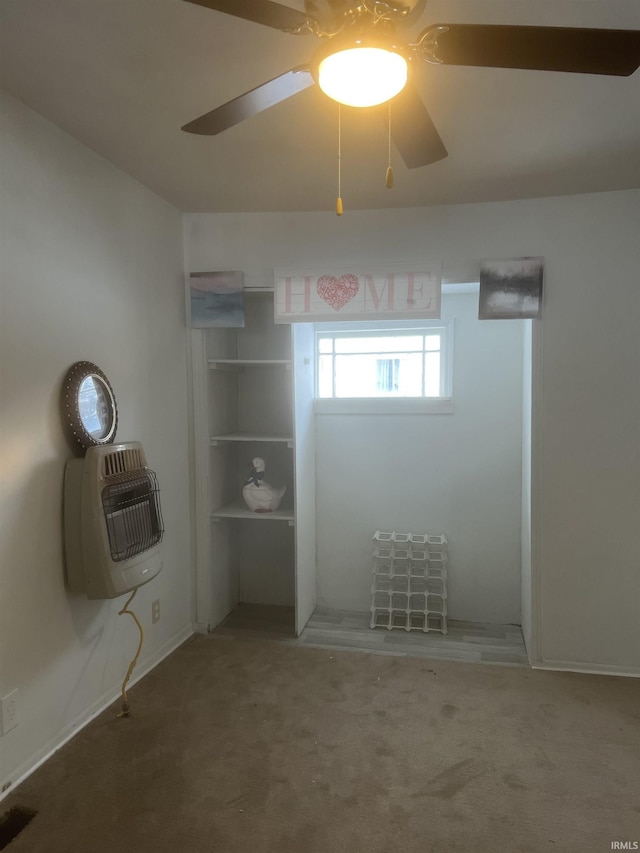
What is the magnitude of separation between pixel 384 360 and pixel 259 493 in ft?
4.11

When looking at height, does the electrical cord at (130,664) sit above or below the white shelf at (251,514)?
below

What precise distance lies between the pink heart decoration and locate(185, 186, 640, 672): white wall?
0.52m

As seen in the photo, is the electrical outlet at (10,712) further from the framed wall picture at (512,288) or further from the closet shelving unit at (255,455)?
the framed wall picture at (512,288)

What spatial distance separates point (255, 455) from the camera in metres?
3.92

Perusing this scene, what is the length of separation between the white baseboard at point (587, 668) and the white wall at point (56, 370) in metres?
2.08

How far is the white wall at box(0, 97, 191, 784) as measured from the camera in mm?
2078

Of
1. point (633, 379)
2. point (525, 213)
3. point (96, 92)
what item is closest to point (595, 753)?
point (633, 379)

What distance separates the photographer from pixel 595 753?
2312mm

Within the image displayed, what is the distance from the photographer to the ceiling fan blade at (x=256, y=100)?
55.7 inches

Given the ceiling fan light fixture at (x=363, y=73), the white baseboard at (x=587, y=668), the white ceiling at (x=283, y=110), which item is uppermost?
the white ceiling at (x=283, y=110)

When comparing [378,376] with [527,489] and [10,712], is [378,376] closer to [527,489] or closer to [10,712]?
[527,489]

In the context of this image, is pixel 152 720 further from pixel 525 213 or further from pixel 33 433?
pixel 525 213

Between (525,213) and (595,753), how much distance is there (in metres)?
2.55

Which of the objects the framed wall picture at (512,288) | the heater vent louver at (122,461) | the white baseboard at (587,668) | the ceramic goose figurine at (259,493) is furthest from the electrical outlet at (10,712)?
the framed wall picture at (512,288)
